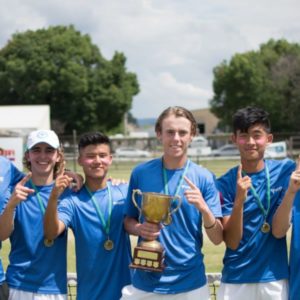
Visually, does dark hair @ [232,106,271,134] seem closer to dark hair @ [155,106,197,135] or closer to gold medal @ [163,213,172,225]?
dark hair @ [155,106,197,135]

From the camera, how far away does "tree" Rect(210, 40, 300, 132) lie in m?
47.1

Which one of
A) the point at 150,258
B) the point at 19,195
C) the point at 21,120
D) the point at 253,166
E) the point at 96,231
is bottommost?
the point at 150,258

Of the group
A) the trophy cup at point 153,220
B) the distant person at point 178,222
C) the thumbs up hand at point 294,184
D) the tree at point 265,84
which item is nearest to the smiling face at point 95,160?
the distant person at point 178,222

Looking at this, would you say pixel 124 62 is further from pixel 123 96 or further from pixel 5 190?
pixel 5 190

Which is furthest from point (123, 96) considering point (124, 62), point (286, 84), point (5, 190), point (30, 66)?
point (5, 190)

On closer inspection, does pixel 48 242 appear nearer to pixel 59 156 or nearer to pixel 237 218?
pixel 59 156

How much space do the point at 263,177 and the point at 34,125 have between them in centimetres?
2444

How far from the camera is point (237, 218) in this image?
3.80 meters

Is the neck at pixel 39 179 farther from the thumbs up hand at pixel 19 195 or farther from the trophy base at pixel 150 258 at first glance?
the trophy base at pixel 150 258

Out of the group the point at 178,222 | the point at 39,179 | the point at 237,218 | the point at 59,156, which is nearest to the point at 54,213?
the point at 39,179

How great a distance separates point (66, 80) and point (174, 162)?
136 feet

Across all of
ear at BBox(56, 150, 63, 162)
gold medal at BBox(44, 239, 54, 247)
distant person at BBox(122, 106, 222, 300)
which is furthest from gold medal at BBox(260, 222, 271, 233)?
ear at BBox(56, 150, 63, 162)

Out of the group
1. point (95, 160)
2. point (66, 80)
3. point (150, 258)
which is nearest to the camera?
point (150, 258)

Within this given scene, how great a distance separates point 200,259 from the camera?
3875mm
